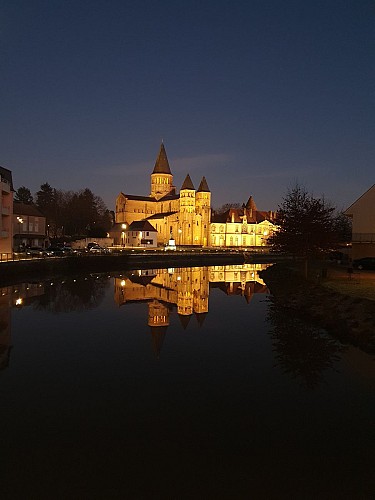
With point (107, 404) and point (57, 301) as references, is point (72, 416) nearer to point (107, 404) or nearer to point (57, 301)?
point (107, 404)

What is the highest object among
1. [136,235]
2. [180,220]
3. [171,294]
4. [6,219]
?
[180,220]

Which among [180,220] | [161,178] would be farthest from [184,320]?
[161,178]

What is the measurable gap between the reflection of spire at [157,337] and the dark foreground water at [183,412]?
0.05m

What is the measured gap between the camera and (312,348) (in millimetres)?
15633

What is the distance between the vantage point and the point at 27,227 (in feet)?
236

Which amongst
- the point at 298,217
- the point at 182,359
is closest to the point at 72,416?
the point at 182,359

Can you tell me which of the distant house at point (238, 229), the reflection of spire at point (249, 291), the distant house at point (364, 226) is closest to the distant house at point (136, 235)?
the distant house at point (238, 229)

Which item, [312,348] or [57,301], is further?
[57,301]

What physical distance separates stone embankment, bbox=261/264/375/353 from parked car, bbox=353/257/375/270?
28.6 ft

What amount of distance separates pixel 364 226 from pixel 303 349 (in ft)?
86.2

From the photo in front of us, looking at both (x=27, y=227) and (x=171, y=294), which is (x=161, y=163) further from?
(x=171, y=294)

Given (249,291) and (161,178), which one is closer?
(249,291)

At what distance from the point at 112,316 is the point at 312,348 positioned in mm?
11386

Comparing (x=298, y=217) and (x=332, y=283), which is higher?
(x=298, y=217)
